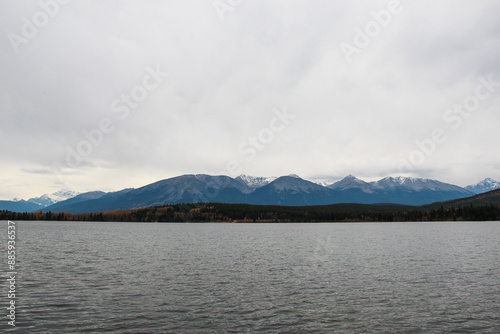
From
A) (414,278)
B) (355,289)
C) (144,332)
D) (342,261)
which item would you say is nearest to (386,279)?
(414,278)

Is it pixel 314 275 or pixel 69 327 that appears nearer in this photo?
pixel 69 327

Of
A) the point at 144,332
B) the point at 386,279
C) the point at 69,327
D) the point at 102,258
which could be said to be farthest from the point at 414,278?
the point at 102,258

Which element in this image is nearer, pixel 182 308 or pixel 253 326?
pixel 253 326

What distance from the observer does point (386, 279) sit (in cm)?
4931

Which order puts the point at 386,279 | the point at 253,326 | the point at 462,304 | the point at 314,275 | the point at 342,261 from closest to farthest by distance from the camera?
the point at 253,326
the point at 462,304
the point at 386,279
the point at 314,275
the point at 342,261

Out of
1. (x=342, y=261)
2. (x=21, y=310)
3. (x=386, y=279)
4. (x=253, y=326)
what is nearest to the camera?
(x=253, y=326)

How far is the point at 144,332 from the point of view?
26859 millimetres

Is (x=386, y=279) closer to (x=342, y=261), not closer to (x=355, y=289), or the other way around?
(x=355, y=289)

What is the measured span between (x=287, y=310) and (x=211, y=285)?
14686 mm

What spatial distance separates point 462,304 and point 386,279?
13.9 meters

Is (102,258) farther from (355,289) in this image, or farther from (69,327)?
(355,289)

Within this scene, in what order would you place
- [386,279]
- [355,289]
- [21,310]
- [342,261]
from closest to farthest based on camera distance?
1. [21,310]
2. [355,289]
3. [386,279]
4. [342,261]

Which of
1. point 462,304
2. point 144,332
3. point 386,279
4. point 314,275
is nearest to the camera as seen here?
point 144,332

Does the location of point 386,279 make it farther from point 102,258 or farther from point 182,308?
point 102,258
